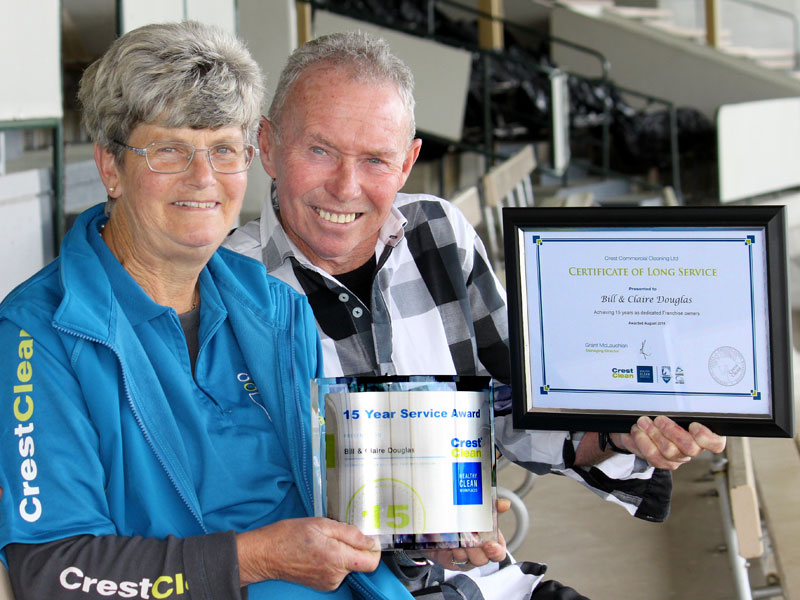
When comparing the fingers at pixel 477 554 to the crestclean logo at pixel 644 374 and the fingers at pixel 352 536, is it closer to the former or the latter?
the fingers at pixel 352 536

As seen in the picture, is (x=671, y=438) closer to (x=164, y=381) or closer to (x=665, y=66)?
(x=164, y=381)

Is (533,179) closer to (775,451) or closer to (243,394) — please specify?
(775,451)

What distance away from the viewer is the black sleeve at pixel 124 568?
4.10 ft

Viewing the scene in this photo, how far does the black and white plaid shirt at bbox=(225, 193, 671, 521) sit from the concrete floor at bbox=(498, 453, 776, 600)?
1.61 meters

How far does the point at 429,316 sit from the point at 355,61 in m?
0.51

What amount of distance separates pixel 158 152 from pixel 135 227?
4.9 inches

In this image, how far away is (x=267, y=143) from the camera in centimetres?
192

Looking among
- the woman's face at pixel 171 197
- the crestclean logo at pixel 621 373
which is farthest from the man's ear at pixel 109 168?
the crestclean logo at pixel 621 373

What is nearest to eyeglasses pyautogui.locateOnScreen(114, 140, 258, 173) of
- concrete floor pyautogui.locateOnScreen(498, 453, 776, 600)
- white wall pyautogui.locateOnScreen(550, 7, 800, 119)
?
concrete floor pyautogui.locateOnScreen(498, 453, 776, 600)

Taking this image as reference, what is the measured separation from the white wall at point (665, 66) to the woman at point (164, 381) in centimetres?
1077

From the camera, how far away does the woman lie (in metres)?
1.28

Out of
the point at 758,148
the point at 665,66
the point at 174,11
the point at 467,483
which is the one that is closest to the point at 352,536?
the point at 467,483

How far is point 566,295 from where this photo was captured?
151cm

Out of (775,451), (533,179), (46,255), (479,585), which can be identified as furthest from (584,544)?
(533,179)
